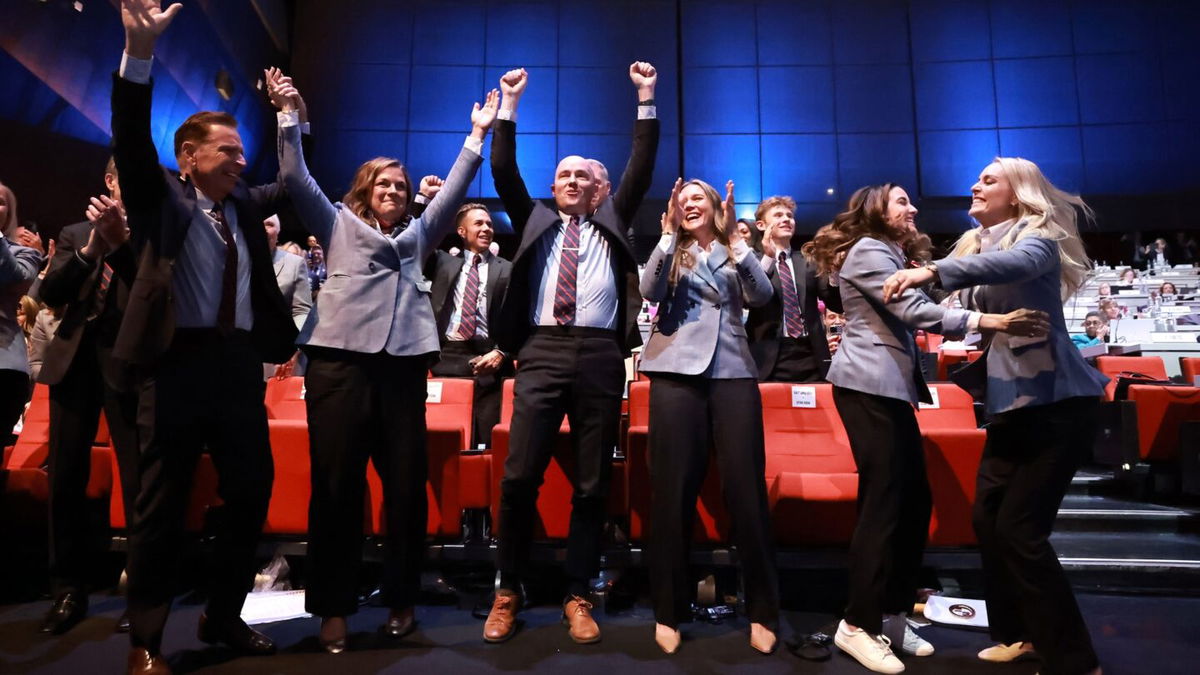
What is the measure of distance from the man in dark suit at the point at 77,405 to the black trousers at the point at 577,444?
1252 mm

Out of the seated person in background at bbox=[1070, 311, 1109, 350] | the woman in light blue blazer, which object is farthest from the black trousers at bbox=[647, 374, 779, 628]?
the seated person in background at bbox=[1070, 311, 1109, 350]

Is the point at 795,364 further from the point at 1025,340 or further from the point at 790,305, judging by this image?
the point at 1025,340

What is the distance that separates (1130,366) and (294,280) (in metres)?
5.11

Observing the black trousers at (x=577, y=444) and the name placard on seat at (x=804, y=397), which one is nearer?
the black trousers at (x=577, y=444)

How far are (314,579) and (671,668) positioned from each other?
107 centimetres

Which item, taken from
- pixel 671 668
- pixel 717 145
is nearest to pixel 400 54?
pixel 717 145

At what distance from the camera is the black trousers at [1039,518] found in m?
1.89

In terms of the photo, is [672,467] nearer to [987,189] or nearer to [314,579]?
[314,579]

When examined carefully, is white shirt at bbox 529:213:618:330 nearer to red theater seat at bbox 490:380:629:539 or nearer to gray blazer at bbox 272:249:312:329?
red theater seat at bbox 490:380:629:539

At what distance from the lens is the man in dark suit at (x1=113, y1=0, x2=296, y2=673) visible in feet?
6.15

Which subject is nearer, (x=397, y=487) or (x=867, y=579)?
(x=867, y=579)

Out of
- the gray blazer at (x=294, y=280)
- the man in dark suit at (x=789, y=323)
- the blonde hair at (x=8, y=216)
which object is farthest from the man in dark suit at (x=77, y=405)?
the man in dark suit at (x=789, y=323)

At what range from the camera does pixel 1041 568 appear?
75.4 inches

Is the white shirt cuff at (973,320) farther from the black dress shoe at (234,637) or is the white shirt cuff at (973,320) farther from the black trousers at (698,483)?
the black dress shoe at (234,637)
